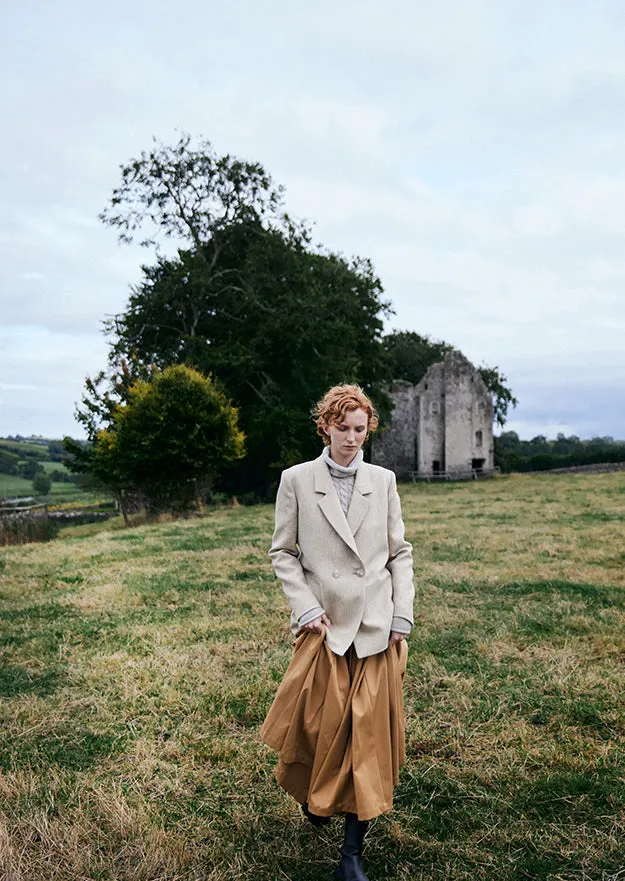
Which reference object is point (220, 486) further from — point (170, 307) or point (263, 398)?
point (170, 307)

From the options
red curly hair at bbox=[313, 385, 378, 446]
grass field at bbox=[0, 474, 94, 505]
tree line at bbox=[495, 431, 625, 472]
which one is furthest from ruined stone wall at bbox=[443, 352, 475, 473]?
red curly hair at bbox=[313, 385, 378, 446]

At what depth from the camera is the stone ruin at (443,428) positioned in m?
45.2

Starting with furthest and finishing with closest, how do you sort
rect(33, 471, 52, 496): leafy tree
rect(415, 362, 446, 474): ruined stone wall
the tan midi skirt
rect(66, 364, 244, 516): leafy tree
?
1. rect(415, 362, 446, 474): ruined stone wall
2. rect(33, 471, 52, 496): leafy tree
3. rect(66, 364, 244, 516): leafy tree
4. the tan midi skirt

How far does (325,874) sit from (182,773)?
1.27 metres

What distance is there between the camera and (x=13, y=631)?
7762mm

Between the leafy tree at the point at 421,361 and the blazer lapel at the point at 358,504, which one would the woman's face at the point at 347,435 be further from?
the leafy tree at the point at 421,361

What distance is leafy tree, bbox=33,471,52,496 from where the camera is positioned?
4283cm

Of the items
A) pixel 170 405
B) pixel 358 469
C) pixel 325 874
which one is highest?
pixel 170 405

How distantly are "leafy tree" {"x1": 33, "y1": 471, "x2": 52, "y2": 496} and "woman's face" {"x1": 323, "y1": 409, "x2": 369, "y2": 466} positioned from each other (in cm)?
4115

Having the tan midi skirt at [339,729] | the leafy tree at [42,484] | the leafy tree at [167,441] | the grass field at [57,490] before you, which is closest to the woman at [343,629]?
the tan midi skirt at [339,729]

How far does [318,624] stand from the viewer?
130 inches

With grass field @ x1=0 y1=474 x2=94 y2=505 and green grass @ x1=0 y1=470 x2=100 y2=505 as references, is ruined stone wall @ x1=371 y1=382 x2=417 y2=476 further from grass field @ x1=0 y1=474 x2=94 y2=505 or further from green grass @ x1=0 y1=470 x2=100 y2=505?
grass field @ x1=0 y1=474 x2=94 y2=505

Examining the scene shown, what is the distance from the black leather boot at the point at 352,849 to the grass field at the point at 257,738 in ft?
0.66

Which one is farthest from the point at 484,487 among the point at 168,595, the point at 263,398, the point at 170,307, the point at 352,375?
the point at 168,595
